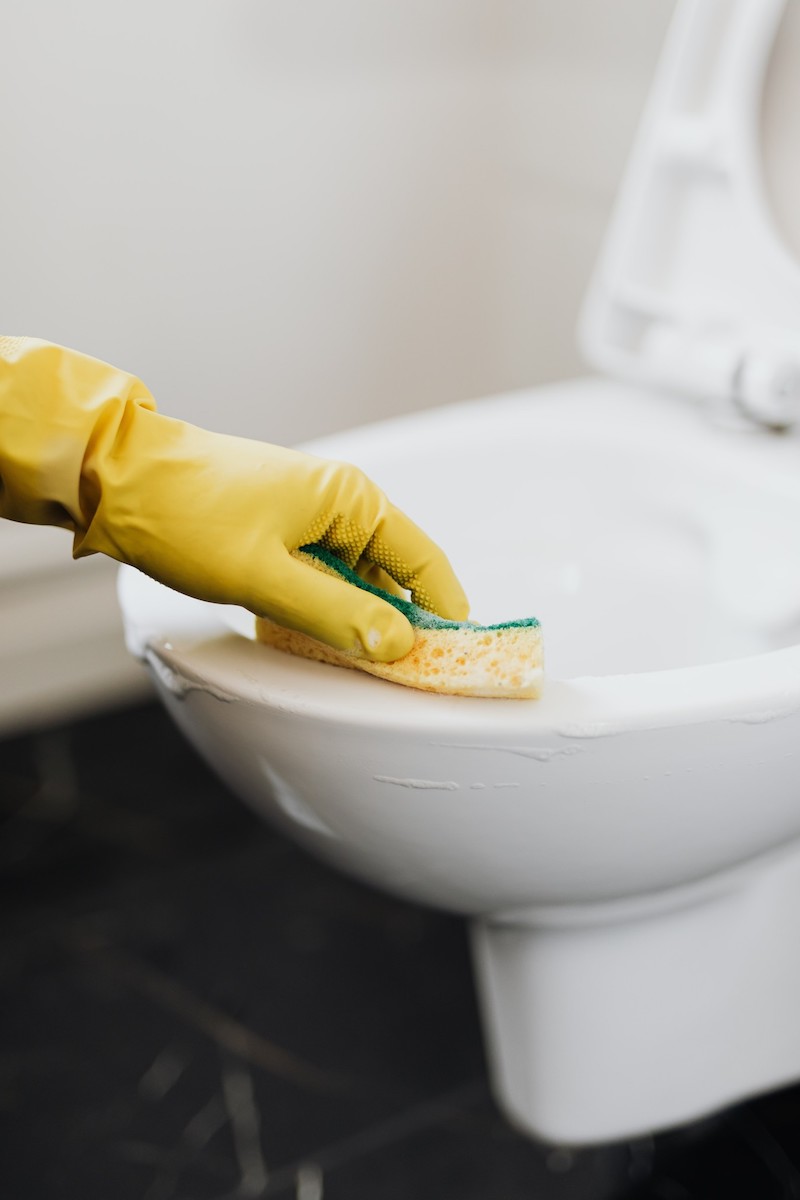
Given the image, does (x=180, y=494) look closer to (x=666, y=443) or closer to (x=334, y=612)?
(x=334, y=612)

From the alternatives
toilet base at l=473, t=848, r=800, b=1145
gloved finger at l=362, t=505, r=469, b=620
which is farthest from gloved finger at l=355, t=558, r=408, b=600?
toilet base at l=473, t=848, r=800, b=1145

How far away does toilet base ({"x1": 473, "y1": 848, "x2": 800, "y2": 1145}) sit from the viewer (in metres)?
0.60

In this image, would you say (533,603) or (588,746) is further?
(533,603)

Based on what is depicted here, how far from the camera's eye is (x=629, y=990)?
0.60m

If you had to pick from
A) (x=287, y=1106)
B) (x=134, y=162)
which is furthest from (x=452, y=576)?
(x=134, y=162)

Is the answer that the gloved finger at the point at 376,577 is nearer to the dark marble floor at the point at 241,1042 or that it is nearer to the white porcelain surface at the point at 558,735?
the white porcelain surface at the point at 558,735

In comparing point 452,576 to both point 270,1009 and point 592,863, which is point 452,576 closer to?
point 592,863

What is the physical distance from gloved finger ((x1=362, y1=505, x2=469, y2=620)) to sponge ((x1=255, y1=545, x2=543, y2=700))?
0.01m

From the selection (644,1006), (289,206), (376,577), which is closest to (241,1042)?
(644,1006)

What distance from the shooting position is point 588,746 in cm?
43

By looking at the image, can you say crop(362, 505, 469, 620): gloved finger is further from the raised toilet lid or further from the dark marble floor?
the dark marble floor

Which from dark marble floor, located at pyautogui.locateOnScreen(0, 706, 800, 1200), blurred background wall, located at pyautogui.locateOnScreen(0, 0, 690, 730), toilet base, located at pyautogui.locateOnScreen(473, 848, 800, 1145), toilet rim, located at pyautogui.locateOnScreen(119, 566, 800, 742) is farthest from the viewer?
blurred background wall, located at pyautogui.locateOnScreen(0, 0, 690, 730)

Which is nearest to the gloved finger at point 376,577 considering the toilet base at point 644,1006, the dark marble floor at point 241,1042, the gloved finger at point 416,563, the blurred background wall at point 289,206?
the gloved finger at point 416,563

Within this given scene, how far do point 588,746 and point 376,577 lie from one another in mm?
124
